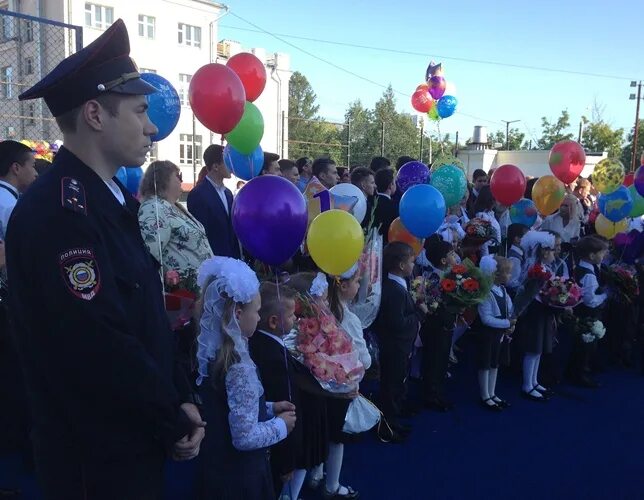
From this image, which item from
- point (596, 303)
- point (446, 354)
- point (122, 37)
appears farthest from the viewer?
point (596, 303)

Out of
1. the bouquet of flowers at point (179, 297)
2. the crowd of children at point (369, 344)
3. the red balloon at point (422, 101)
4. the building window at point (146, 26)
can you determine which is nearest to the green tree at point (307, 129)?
the building window at point (146, 26)

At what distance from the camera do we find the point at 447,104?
962 cm

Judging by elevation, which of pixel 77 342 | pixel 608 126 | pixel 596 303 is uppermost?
pixel 608 126

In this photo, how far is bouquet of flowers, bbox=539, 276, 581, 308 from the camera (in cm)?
492

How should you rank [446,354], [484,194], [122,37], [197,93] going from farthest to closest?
1. [484,194]
2. [446,354]
3. [197,93]
4. [122,37]

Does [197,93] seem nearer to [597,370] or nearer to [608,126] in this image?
[597,370]

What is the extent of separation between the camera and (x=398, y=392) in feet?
13.7

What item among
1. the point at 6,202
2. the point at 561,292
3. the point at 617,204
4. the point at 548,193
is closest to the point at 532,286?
the point at 561,292

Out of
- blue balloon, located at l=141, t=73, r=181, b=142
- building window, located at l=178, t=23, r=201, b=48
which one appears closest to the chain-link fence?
blue balloon, located at l=141, t=73, r=181, b=142

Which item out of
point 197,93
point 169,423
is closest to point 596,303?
point 197,93

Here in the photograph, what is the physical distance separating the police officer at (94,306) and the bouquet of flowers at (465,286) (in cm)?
320

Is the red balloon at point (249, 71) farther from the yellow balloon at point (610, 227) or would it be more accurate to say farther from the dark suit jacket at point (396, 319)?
the yellow balloon at point (610, 227)

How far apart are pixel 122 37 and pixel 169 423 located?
114 cm

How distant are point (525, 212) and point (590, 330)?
2.10m
